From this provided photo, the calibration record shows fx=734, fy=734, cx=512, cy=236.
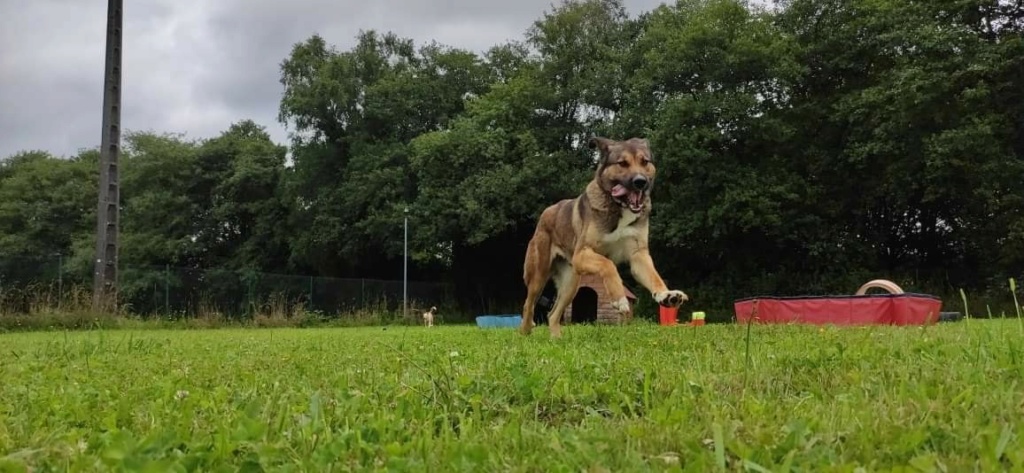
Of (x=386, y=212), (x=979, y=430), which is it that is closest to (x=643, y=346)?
(x=979, y=430)

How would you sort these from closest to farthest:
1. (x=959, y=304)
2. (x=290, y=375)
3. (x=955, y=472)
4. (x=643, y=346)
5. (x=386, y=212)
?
1. (x=955, y=472)
2. (x=290, y=375)
3. (x=643, y=346)
4. (x=959, y=304)
5. (x=386, y=212)

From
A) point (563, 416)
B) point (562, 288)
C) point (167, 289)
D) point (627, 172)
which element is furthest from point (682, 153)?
point (563, 416)

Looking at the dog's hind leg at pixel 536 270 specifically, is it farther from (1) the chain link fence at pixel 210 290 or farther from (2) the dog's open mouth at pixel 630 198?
(1) the chain link fence at pixel 210 290

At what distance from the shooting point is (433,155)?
3384cm

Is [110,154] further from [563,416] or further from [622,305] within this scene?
[563,416]

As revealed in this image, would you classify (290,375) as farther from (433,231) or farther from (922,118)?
(433,231)

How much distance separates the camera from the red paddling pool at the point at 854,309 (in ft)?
41.1

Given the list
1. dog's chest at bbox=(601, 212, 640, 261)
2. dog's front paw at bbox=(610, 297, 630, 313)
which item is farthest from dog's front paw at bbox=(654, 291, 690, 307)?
dog's chest at bbox=(601, 212, 640, 261)

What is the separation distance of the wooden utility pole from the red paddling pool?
52.8ft

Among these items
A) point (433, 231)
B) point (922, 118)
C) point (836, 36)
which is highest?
point (836, 36)

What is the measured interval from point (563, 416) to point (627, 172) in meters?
4.84

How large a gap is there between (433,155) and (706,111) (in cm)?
1260

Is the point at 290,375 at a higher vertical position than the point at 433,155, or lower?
lower

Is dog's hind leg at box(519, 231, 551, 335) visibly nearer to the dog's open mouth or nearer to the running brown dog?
the running brown dog
